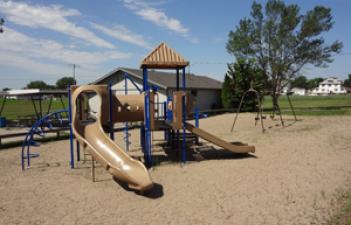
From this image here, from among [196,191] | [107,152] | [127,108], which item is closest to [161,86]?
[127,108]

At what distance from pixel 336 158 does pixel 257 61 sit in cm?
2138

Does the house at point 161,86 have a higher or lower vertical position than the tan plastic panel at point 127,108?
higher

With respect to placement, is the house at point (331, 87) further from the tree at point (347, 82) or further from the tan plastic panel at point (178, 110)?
the tan plastic panel at point (178, 110)

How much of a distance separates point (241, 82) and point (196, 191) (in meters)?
22.0

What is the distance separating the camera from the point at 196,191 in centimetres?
631

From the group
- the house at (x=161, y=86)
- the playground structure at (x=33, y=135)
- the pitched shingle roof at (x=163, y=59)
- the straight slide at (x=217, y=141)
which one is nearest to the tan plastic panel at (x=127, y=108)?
the pitched shingle roof at (x=163, y=59)

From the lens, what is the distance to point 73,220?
4.98 metres

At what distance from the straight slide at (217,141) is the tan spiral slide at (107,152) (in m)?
2.60

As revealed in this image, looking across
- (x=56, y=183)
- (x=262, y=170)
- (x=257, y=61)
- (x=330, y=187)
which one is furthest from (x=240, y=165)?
(x=257, y=61)

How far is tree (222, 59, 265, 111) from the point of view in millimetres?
27062

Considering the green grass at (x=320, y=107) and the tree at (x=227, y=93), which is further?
the tree at (x=227, y=93)

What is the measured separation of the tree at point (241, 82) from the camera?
27062 millimetres

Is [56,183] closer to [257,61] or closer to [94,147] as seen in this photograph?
[94,147]

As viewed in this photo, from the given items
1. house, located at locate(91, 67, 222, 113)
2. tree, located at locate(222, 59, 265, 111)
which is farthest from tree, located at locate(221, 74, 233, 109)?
house, located at locate(91, 67, 222, 113)
